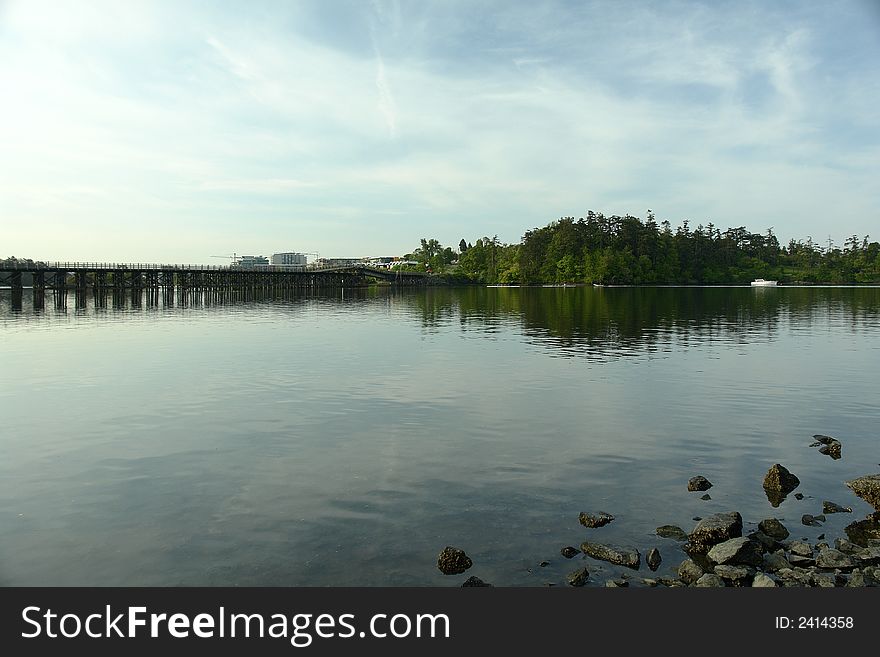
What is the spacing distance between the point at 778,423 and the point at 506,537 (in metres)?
17.0

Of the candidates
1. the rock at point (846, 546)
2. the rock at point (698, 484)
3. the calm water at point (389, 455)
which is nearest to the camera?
the rock at point (846, 546)

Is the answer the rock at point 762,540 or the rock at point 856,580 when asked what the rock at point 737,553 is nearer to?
the rock at point 762,540

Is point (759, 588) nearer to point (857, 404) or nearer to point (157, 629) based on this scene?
point (157, 629)

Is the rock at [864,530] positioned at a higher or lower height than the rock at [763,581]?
lower

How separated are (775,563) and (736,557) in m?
0.80

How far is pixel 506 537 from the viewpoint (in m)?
14.7

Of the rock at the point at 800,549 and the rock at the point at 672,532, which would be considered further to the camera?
the rock at the point at 672,532

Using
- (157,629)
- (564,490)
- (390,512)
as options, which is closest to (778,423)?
(564,490)

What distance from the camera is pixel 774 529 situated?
14.9m

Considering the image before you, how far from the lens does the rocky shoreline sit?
40.8 feet

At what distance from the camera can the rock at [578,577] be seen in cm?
1244

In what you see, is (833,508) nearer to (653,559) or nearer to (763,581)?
(763,581)

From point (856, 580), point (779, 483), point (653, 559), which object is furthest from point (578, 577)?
point (779, 483)

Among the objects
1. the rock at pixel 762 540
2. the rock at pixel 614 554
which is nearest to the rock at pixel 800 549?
the rock at pixel 762 540
